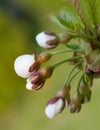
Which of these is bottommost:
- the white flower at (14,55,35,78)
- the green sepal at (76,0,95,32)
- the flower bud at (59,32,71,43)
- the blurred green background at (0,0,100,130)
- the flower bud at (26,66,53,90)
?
the flower bud at (26,66,53,90)

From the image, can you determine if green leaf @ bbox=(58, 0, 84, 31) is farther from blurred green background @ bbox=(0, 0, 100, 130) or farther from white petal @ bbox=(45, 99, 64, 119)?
blurred green background @ bbox=(0, 0, 100, 130)

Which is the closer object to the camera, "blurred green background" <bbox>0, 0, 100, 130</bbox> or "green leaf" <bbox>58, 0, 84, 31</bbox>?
"green leaf" <bbox>58, 0, 84, 31</bbox>

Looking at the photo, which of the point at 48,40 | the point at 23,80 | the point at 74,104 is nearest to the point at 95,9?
the point at 48,40

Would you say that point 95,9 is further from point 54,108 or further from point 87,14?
point 54,108

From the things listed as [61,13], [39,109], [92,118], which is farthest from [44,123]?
[61,13]

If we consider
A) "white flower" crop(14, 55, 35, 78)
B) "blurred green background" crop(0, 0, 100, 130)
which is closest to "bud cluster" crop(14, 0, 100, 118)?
"white flower" crop(14, 55, 35, 78)

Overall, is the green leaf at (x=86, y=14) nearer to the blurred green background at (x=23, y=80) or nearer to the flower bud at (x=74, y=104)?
the flower bud at (x=74, y=104)

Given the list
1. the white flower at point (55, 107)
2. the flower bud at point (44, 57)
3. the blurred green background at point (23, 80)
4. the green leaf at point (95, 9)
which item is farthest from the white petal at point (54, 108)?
the blurred green background at point (23, 80)

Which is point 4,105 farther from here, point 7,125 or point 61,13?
point 61,13
